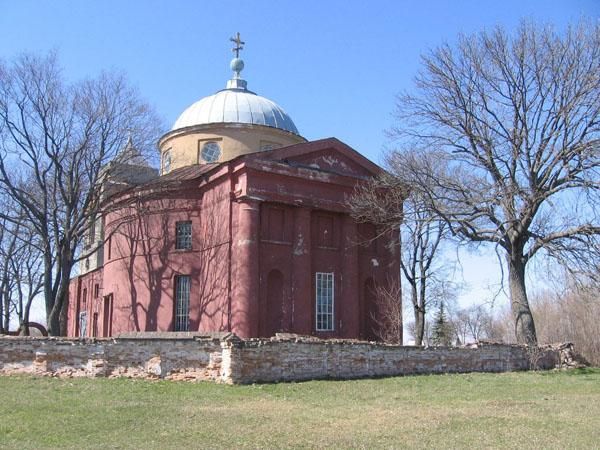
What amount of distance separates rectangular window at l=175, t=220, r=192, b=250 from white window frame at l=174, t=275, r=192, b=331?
4.53ft

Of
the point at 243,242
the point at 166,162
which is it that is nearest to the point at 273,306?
the point at 243,242

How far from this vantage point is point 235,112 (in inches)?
1253

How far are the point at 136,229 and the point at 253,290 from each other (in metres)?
7.87

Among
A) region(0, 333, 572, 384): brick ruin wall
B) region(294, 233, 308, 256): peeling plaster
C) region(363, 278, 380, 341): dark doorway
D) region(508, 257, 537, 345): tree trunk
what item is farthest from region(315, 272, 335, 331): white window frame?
region(508, 257, 537, 345): tree trunk

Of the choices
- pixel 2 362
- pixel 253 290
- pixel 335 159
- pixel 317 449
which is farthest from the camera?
pixel 335 159

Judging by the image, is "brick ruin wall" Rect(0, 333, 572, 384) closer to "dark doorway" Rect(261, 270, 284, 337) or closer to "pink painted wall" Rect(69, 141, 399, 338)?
"pink painted wall" Rect(69, 141, 399, 338)

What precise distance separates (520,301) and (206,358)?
1243 centimetres

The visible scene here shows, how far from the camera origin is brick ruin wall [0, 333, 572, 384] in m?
16.7

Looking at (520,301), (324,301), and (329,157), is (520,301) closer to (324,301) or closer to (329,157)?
(324,301)

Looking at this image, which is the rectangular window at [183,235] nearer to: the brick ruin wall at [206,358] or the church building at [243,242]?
the church building at [243,242]

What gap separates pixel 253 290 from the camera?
77.2 feet

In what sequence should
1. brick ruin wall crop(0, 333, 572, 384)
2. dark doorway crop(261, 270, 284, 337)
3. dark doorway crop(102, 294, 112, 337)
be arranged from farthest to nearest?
dark doorway crop(102, 294, 112, 337) → dark doorway crop(261, 270, 284, 337) → brick ruin wall crop(0, 333, 572, 384)

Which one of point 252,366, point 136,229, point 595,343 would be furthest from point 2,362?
point 595,343

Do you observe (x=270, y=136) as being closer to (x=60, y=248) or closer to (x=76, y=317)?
(x=60, y=248)
